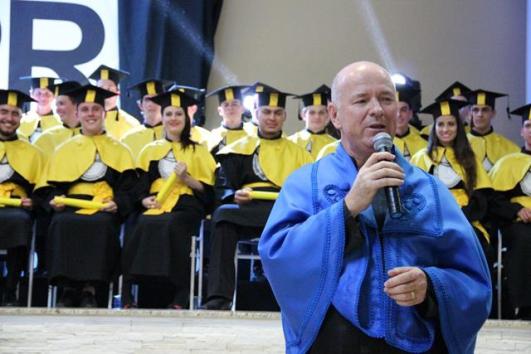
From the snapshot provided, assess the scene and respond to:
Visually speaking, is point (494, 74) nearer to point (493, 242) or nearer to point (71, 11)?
point (493, 242)

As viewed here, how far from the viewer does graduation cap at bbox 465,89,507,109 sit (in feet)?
27.8

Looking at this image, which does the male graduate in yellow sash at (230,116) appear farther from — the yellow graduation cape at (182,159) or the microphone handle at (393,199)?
the microphone handle at (393,199)

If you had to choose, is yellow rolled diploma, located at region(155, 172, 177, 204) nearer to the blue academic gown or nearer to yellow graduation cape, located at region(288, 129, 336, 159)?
yellow graduation cape, located at region(288, 129, 336, 159)

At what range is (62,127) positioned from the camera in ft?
28.3

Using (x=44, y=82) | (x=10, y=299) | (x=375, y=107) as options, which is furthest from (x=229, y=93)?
(x=375, y=107)

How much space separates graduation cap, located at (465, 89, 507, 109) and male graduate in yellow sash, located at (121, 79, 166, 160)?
9.36 ft

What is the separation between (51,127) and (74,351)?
4.05 m

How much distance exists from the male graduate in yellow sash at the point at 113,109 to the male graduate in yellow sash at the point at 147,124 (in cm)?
25

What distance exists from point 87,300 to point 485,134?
3.96 meters

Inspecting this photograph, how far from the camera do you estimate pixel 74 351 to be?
5266 millimetres

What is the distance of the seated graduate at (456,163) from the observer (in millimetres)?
7273

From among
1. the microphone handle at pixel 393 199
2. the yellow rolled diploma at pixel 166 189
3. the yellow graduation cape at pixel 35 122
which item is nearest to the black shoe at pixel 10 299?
the yellow rolled diploma at pixel 166 189

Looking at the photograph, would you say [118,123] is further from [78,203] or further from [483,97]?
[483,97]

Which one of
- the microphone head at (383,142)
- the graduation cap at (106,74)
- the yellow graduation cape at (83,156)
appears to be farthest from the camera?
the graduation cap at (106,74)
